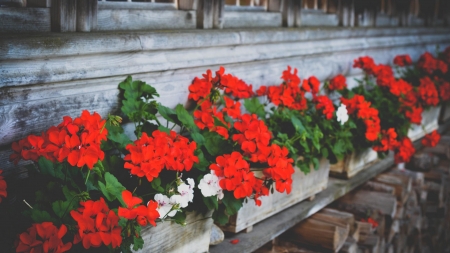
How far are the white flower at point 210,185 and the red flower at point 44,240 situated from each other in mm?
645

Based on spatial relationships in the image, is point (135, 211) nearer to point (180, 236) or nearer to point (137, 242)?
point (137, 242)

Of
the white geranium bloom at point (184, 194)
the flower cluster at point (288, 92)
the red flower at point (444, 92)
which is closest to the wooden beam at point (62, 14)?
the white geranium bloom at point (184, 194)

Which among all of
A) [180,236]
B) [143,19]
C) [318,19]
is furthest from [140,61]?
[318,19]

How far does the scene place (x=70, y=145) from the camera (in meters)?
1.75

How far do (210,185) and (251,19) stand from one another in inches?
66.6

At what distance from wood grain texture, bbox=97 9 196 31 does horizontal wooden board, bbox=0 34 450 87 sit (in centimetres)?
15

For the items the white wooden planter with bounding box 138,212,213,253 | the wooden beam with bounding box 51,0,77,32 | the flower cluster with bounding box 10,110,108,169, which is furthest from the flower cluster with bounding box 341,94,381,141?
the flower cluster with bounding box 10,110,108,169

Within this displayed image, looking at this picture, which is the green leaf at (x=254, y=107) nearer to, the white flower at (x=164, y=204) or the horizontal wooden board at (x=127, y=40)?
the horizontal wooden board at (x=127, y=40)

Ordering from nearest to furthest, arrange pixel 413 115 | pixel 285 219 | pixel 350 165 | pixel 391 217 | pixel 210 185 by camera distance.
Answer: pixel 210 185, pixel 285 219, pixel 350 165, pixel 391 217, pixel 413 115

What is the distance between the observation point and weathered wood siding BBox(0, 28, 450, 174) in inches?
78.9

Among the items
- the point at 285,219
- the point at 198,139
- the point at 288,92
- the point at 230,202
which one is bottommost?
the point at 285,219

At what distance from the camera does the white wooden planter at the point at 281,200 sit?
273 cm

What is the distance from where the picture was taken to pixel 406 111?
4375 mm

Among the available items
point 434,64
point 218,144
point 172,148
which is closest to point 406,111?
point 434,64
